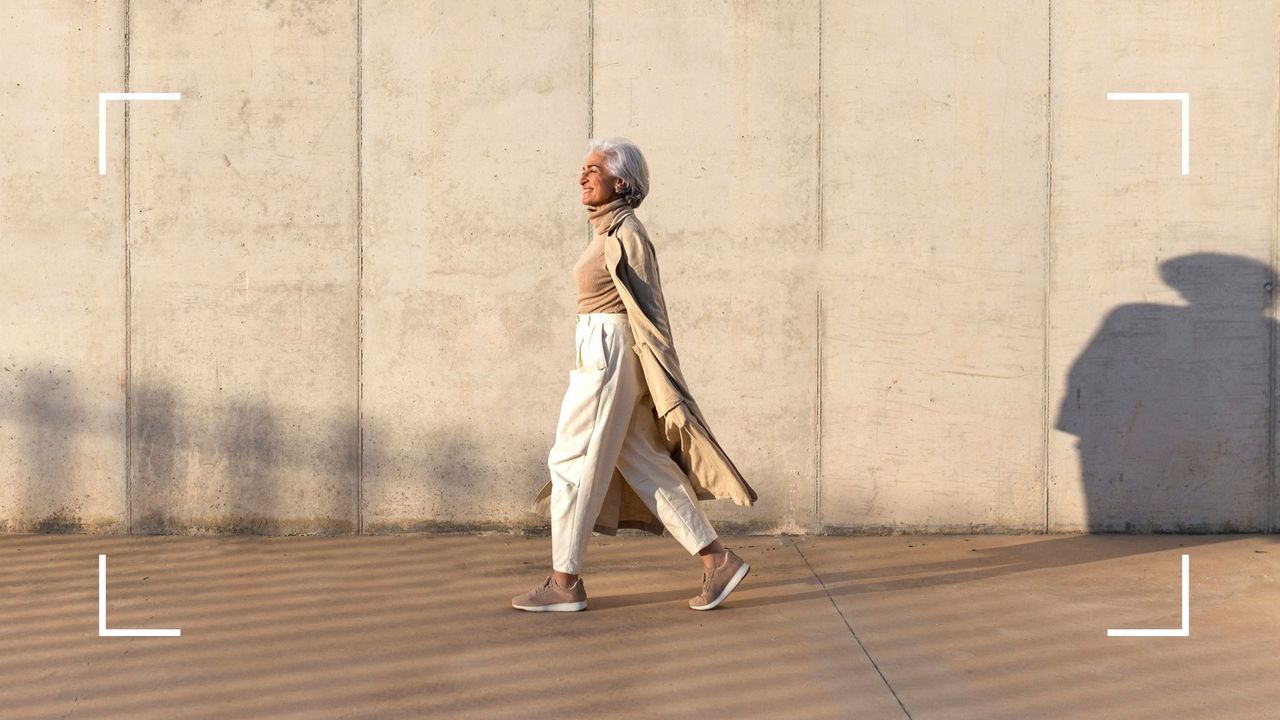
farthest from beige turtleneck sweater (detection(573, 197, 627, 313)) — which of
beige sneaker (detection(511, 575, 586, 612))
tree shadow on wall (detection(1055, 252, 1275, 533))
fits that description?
tree shadow on wall (detection(1055, 252, 1275, 533))

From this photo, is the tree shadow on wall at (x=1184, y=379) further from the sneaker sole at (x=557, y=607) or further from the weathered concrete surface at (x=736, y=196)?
the sneaker sole at (x=557, y=607)

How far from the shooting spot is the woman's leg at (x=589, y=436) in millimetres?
5094

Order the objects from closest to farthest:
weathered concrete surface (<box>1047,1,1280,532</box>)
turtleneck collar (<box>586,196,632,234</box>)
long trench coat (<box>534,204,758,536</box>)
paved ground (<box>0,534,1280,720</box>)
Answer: paved ground (<box>0,534,1280,720</box>) → long trench coat (<box>534,204,758,536</box>) → turtleneck collar (<box>586,196,632,234</box>) → weathered concrete surface (<box>1047,1,1280,532</box>)

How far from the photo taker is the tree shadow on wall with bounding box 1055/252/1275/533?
6.71 meters

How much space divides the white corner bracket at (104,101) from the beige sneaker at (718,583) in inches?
152

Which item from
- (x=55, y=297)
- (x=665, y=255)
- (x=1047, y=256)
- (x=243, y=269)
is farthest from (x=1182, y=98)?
(x=55, y=297)

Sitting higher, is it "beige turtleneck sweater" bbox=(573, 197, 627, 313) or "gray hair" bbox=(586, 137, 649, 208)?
"gray hair" bbox=(586, 137, 649, 208)

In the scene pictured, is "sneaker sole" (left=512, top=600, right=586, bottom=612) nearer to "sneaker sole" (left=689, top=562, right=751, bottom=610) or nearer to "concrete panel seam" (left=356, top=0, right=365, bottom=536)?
"sneaker sole" (left=689, top=562, right=751, bottom=610)

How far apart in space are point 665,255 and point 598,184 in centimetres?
158

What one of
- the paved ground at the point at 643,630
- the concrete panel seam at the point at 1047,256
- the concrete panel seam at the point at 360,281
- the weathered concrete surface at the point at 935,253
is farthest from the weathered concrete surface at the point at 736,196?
the concrete panel seam at the point at 1047,256

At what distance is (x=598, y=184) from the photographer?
17.0 feet

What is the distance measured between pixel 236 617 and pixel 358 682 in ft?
3.64

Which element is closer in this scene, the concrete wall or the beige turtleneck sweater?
the beige turtleneck sweater

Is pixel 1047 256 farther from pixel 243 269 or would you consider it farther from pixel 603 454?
pixel 243 269
